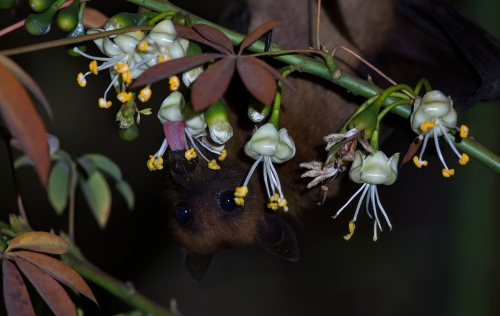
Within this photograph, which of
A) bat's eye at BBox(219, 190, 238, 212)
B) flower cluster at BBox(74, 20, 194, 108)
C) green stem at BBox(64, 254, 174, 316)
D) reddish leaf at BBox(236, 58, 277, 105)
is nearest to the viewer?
reddish leaf at BBox(236, 58, 277, 105)

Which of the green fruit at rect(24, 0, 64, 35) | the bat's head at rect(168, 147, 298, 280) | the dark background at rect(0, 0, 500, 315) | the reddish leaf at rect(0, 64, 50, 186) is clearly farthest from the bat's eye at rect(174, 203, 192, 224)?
the dark background at rect(0, 0, 500, 315)

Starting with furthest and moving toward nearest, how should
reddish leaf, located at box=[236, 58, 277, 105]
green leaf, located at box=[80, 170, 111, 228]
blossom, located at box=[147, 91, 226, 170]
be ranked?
green leaf, located at box=[80, 170, 111, 228]
blossom, located at box=[147, 91, 226, 170]
reddish leaf, located at box=[236, 58, 277, 105]

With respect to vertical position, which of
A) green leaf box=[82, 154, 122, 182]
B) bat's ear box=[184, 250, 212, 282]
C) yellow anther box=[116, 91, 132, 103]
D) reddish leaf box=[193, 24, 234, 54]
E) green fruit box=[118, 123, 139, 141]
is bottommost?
bat's ear box=[184, 250, 212, 282]

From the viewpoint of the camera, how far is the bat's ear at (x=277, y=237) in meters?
1.44

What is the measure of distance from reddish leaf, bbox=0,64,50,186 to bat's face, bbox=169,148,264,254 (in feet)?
2.51

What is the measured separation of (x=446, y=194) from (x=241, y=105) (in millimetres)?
2044

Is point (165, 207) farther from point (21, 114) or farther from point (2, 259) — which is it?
point (21, 114)

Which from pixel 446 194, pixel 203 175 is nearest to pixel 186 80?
pixel 203 175

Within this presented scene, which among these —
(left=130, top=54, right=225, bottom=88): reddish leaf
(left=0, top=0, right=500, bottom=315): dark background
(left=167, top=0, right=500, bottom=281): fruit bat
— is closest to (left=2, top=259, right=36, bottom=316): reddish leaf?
(left=130, top=54, right=225, bottom=88): reddish leaf

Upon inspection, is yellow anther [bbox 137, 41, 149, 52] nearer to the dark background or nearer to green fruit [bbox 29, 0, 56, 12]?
green fruit [bbox 29, 0, 56, 12]

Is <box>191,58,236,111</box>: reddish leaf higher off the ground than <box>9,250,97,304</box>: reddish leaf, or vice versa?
<box>191,58,236,111</box>: reddish leaf

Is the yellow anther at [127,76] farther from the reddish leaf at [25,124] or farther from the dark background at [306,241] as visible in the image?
the dark background at [306,241]

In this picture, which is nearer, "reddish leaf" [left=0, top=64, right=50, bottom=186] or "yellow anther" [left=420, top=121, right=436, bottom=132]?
"reddish leaf" [left=0, top=64, right=50, bottom=186]

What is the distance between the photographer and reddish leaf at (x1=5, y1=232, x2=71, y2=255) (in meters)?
0.71
